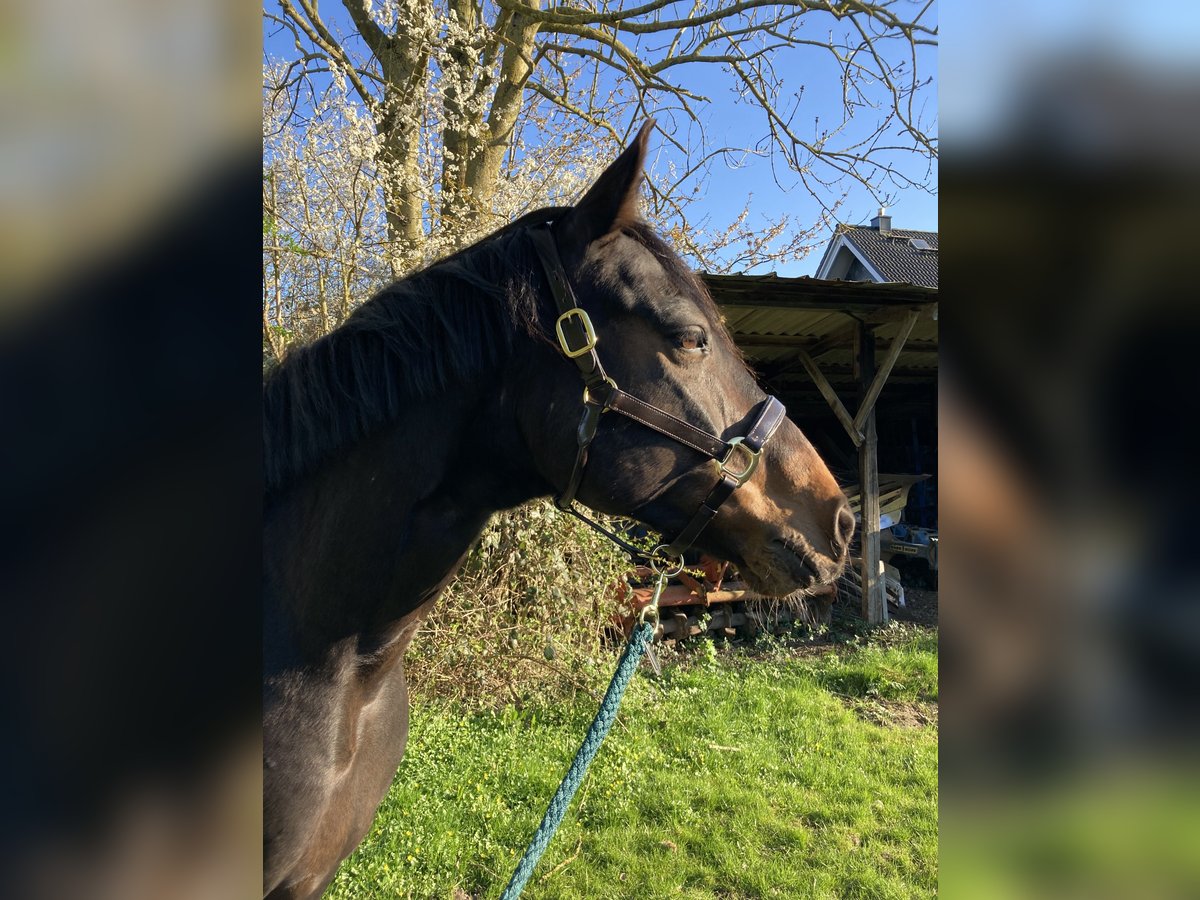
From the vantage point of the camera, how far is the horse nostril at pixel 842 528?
175cm

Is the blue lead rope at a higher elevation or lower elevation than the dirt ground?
higher

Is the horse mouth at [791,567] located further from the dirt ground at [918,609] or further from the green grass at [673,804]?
the dirt ground at [918,609]

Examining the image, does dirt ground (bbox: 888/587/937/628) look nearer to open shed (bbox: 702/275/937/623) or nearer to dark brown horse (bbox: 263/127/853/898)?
open shed (bbox: 702/275/937/623)

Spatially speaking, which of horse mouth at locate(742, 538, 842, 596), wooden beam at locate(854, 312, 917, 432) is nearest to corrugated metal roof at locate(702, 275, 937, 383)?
wooden beam at locate(854, 312, 917, 432)

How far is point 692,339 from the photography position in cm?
168

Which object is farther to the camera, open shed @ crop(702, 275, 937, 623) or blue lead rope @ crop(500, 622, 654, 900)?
open shed @ crop(702, 275, 937, 623)

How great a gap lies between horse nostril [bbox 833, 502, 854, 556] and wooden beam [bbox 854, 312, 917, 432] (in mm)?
5970

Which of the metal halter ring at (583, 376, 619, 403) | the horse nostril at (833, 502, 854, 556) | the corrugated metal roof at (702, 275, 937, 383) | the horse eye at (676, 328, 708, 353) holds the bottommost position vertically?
the corrugated metal roof at (702, 275, 937, 383)

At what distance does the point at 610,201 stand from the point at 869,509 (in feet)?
22.0

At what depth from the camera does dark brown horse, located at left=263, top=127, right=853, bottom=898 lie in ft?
4.93
